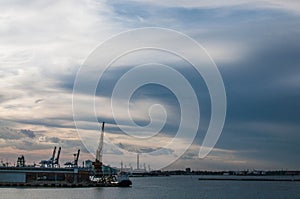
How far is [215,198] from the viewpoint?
341 ft

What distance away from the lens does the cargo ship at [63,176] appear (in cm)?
15231

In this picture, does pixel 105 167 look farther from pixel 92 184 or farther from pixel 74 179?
pixel 92 184

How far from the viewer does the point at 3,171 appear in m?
164

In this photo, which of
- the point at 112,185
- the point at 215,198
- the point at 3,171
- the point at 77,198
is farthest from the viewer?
the point at 3,171

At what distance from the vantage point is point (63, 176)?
566ft

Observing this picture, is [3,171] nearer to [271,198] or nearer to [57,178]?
[57,178]

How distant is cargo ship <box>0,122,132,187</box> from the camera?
500 ft

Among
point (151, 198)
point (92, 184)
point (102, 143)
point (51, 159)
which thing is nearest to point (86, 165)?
point (51, 159)

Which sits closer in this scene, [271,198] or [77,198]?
[77,198]

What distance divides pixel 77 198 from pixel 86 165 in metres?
98.9

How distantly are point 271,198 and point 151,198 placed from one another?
1073 inches

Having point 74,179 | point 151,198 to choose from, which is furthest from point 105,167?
point 151,198

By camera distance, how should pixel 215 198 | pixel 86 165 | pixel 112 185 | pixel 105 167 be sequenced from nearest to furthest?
pixel 215 198 → pixel 112 185 → pixel 105 167 → pixel 86 165

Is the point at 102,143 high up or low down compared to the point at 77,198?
up
